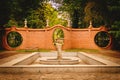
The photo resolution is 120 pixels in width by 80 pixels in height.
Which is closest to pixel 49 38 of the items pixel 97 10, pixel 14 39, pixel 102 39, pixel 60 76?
pixel 14 39

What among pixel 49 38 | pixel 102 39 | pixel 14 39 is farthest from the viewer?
pixel 14 39

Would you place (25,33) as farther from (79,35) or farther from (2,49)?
(79,35)

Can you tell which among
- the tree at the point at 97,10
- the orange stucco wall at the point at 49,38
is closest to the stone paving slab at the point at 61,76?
the tree at the point at 97,10

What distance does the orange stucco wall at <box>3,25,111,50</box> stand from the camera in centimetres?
3088

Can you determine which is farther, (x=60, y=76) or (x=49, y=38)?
(x=49, y=38)

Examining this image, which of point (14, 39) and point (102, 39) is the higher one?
point (14, 39)

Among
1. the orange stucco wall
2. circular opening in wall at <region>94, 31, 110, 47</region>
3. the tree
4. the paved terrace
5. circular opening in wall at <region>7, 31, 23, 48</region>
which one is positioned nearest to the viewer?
the paved terrace

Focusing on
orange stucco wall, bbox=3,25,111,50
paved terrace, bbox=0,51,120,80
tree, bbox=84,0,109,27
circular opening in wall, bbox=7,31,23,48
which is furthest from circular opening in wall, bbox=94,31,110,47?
paved terrace, bbox=0,51,120,80

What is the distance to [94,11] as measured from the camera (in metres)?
30.9

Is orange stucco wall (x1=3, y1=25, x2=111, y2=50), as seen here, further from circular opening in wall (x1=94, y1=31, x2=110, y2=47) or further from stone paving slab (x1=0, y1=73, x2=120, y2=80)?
stone paving slab (x1=0, y1=73, x2=120, y2=80)

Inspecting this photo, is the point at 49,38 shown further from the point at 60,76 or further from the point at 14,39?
the point at 60,76

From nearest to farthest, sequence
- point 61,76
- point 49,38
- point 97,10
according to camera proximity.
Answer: point 61,76 < point 97,10 < point 49,38

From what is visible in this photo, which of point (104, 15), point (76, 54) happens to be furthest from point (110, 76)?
point (104, 15)

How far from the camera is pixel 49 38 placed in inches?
1213
